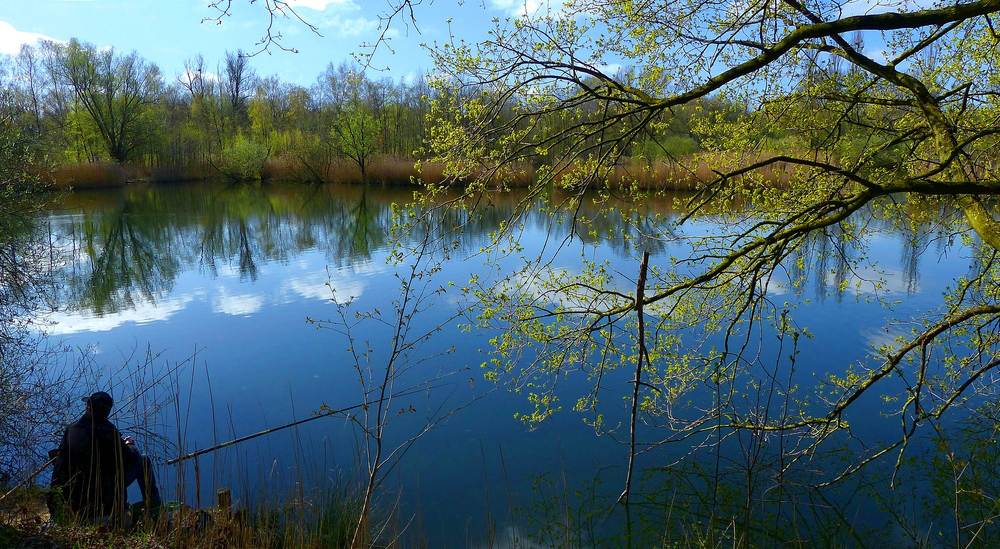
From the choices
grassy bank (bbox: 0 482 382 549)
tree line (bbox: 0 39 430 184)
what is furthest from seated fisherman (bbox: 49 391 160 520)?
tree line (bbox: 0 39 430 184)

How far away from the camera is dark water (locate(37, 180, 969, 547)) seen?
17.0 feet

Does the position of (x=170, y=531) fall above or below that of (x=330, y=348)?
above

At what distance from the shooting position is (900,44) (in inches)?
210

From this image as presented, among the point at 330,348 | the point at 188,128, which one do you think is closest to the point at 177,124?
the point at 188,128

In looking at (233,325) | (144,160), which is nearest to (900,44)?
(233,325)

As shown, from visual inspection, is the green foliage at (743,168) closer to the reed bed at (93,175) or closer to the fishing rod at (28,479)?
the fishing rod at (28,479)

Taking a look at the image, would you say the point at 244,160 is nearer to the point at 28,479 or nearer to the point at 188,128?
the point at 188,128

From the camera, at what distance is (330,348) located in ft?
27.9

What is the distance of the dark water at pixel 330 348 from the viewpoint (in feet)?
17.0

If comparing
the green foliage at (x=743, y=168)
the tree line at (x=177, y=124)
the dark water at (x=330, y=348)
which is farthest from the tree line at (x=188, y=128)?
the green foliage at (x=743, y=168)

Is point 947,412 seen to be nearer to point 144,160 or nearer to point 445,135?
point 445,135

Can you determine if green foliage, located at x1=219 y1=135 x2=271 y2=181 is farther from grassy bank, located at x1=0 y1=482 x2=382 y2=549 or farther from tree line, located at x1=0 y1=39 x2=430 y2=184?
grassy bank, located at x1=0 y1=482 x2=382 y2=549

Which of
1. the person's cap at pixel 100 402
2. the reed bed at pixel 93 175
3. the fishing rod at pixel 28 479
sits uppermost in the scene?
the reed bed at pixel 93 175

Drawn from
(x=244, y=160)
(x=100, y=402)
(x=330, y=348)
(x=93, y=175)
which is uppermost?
(x=244, y=160)
